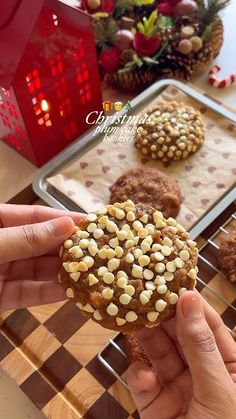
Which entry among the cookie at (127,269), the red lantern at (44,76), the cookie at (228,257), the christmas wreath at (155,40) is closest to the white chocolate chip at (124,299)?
the cookie at (127,269)

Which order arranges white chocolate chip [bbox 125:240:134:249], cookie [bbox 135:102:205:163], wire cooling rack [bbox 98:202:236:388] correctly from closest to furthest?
1. white chocolate chip [bbox 125:240:134:249]
2. wire cooling rack [bbox 98:202:236:388]
3. cookie [bbox 135:102:205:163]

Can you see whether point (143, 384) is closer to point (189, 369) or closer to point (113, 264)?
point (189, 369)

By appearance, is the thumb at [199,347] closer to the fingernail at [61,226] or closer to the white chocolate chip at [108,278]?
the white chocolate chip at [108,278]

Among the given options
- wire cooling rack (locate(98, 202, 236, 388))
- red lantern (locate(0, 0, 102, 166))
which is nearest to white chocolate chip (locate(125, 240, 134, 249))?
wire cooling rack (locate(98, 202, 236, 388))

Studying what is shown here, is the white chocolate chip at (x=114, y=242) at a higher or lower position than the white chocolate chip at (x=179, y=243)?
lower

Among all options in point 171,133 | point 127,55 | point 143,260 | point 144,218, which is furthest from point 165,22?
point 143,260

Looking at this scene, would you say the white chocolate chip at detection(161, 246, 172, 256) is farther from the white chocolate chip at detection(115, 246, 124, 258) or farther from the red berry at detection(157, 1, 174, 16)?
the red berry at detection(157, 1, 174, 16)
